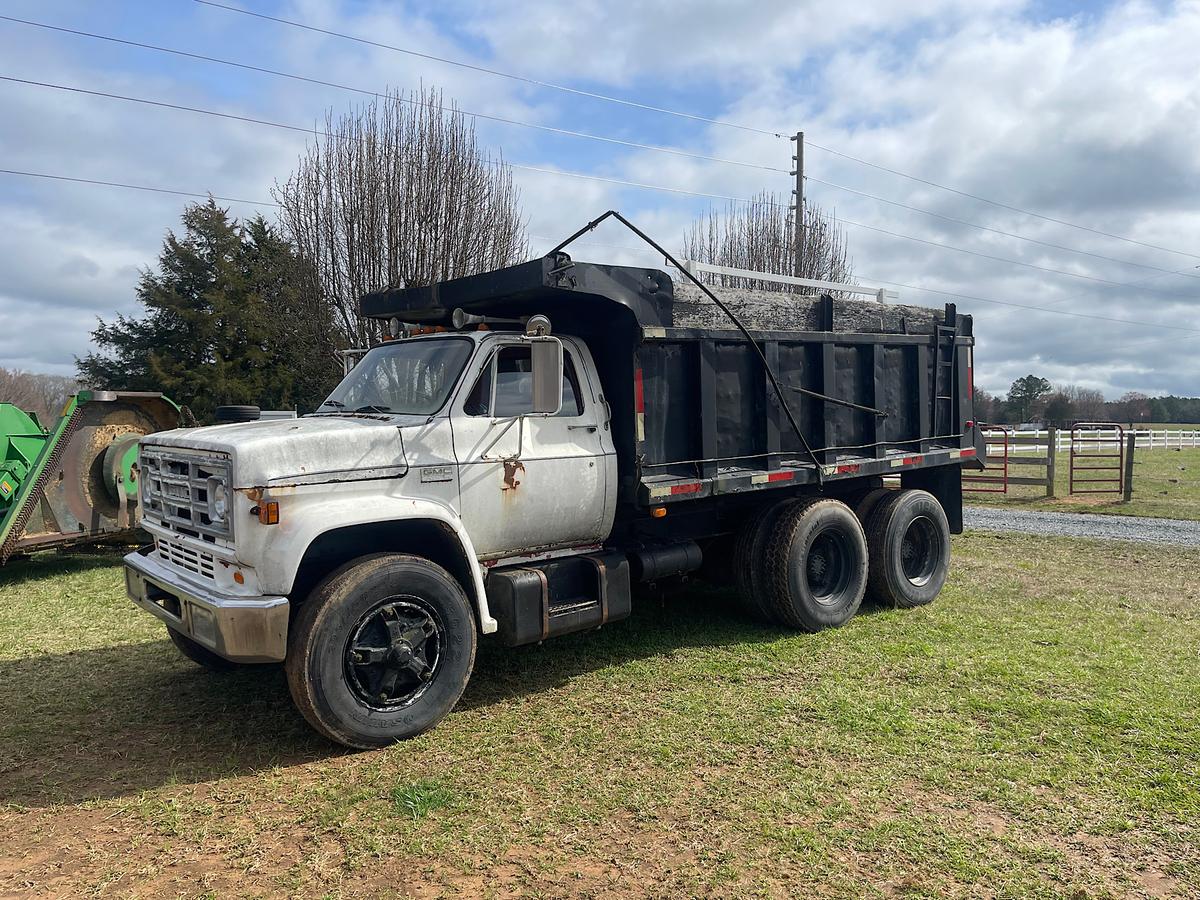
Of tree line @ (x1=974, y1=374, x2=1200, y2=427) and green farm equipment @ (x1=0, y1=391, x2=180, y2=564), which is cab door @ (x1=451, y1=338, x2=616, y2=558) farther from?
tree line @ (x1=974, y1=374, x2=1200, y2=427)

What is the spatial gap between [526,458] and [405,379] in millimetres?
1029

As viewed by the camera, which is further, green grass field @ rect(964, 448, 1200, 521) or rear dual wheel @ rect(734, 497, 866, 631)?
green grass field @ rect(964, 448, 1200, 521)

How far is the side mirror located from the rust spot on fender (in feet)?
1.31

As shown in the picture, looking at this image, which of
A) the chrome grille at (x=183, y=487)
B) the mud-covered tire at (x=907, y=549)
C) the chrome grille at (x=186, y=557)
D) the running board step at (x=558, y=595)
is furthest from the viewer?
the mud-covered tire at (x=907, y=549)

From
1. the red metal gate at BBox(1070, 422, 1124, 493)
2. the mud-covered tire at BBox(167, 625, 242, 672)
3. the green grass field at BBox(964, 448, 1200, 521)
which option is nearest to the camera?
the mud-covered tire at BBox(167, 625, 242, 672)

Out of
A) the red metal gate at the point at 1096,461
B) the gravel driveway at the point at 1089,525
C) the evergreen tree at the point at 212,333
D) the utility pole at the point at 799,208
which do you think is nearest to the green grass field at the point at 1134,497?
the red metal gate at the point at 1096,461

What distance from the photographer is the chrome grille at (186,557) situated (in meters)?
4.60

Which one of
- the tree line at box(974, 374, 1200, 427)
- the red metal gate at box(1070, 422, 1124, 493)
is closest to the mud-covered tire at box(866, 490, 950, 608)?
the red metal gate at box(1070, 422, 1124, 493)

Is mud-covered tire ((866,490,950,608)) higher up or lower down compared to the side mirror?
lower down

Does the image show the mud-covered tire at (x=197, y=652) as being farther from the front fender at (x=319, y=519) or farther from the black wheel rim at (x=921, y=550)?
the black wheel rim at (x=921, y=550)

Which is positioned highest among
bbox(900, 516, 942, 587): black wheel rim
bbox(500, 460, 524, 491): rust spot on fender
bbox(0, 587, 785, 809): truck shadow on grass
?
bbox(500, 460, 524, 491): rust spot on fender

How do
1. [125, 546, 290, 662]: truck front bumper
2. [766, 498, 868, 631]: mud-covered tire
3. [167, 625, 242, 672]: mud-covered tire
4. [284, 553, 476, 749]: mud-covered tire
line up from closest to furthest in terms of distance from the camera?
[125, 546, 290, 662]: truck front bumper < [284, 553, 476, 749]: mud-covered tire < [167, 625, 242, 672]: mud-covered tire < [766, 498, 868, 631]: mud-covered tire

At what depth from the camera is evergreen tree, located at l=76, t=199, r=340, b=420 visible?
68.5 feet

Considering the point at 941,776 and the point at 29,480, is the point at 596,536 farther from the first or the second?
the point at 29,480
